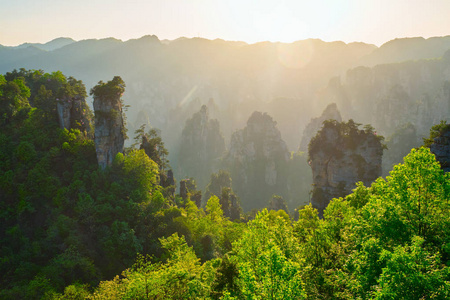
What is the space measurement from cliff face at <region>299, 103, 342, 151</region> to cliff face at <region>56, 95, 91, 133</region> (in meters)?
123

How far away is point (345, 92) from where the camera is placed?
649 ft

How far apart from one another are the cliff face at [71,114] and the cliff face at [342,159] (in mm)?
51226

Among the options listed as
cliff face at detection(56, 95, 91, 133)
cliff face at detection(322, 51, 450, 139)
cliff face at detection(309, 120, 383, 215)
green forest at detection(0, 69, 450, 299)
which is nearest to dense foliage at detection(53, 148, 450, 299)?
green forest at detection(0, 69, 450, 299)

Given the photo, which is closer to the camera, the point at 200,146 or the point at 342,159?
the point at 342,159

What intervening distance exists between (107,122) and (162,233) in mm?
24875

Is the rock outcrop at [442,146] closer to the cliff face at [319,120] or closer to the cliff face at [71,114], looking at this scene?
the cliff face at [71,114]

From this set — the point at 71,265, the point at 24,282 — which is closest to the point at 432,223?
the point at 71,265

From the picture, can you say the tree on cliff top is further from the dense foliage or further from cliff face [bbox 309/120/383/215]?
cliff face [bbox 309/120/383/215]

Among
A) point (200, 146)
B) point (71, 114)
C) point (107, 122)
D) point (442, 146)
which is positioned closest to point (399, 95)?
point (200, 146)

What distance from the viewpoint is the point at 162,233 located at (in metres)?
43.9

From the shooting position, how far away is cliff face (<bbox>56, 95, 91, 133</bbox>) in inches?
2004

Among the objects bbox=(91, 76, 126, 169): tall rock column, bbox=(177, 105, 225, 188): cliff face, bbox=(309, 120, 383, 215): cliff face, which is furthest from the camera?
bbox=(177, 105, 225, 188): cliff face

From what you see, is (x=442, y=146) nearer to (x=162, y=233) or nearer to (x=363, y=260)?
(x=363, y=260)

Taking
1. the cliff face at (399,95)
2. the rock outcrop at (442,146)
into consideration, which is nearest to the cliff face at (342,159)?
the rock outcrop at (442,146)
